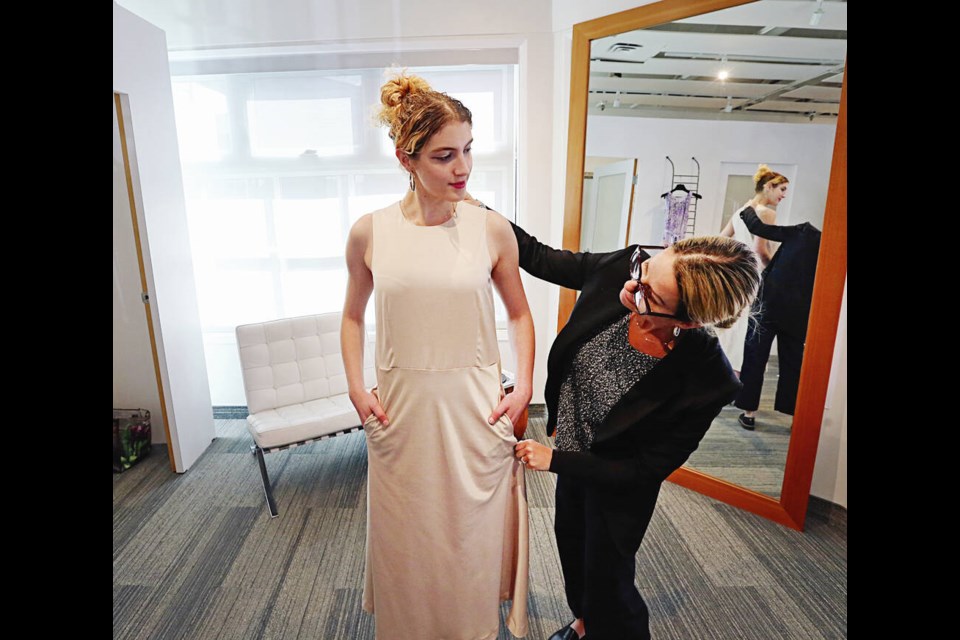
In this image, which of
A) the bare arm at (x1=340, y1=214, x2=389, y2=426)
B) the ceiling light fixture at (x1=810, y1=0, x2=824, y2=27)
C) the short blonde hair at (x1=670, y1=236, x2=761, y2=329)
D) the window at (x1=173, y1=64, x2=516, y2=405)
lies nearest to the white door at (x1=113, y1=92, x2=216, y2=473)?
the window at (x1=173, y1=64, x2=516, y2=405)

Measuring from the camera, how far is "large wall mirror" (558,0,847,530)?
6.51 ft

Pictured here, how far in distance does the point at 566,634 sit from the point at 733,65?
241 centimetres

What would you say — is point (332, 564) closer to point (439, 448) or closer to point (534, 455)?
point (439, 448)

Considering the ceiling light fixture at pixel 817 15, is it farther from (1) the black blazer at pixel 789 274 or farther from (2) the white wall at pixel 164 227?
(2) the white wall at pixel 164 227

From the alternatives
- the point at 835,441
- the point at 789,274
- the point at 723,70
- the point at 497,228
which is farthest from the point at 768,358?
the point at 497,228

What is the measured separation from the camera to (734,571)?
2.08 m

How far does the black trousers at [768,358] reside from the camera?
2240 millimetres

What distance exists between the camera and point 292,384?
9.36 ft

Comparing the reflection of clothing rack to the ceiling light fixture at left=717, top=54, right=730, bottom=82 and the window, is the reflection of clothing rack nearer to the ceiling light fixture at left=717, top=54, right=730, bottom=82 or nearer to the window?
the ceiling light fixture at left=717, top=54, right=730, bottom=82

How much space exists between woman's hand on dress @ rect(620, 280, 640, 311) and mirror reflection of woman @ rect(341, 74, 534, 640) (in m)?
0.29

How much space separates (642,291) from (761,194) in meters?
1.43

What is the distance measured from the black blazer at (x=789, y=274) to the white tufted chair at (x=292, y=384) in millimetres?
2180

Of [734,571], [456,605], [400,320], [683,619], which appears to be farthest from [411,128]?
[734,571]

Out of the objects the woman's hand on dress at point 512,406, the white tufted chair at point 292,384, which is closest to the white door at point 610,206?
the woman's hand on dress at point 512,406
